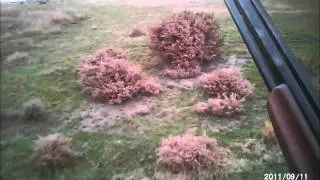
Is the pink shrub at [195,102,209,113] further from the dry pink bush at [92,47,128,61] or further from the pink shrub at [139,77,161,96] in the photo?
the dry pink bush at [92,47,128,61]

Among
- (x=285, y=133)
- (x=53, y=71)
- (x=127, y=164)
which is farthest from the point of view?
(x=53, y=71)

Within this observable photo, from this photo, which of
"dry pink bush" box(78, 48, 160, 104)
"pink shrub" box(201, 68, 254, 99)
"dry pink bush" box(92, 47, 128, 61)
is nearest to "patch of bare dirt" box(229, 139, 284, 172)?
"pink shrub" box(201, 68, 254, 99)

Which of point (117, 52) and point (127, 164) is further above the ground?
point (117, 52)

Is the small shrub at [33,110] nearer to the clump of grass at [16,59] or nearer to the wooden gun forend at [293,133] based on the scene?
the clump of grass at [16,59]

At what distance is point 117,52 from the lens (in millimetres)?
961

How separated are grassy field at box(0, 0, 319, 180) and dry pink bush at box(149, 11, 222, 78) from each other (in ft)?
0.10

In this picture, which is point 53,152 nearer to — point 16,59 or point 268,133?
point 16,59

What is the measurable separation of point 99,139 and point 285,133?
388 mm

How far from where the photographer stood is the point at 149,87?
0.92m

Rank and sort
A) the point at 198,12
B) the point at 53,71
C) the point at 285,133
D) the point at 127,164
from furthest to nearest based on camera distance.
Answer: the point at 198,12
the point at 53,71
the point at 127,164
the point at 285,133

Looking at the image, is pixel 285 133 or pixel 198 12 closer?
pixel 285 133

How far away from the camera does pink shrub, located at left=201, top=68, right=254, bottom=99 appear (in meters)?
0.92

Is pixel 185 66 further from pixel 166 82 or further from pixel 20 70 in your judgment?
pixel 20 70

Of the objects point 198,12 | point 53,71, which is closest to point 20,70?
point 53,71
